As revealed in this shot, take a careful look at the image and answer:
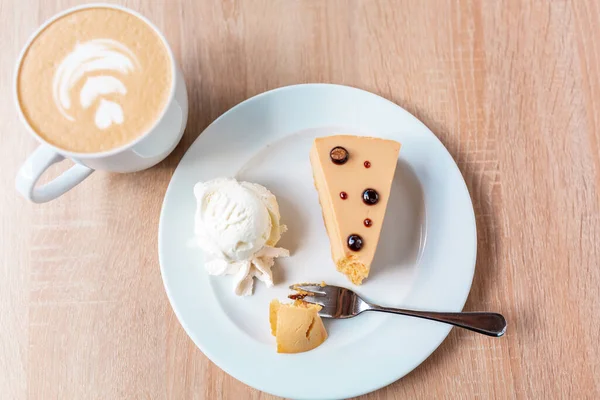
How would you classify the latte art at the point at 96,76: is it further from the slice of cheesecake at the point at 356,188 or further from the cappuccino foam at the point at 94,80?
the slice of cheesecake at the point at 356,188

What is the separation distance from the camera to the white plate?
3.65ft

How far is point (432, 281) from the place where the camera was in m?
1.16

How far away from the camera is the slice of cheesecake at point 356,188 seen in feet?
3.81

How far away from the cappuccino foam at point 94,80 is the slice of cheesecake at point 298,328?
473 millimetres

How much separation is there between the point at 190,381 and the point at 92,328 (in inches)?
9.9

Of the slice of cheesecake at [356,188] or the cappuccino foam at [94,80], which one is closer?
the cappuccino foam at [94,80]

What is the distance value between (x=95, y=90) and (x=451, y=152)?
0.80 meters

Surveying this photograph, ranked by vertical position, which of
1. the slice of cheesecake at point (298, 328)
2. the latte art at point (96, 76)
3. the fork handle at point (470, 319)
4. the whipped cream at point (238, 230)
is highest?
the latte art at point (96, 76)

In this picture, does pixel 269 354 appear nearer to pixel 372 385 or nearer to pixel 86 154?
pixel 372 385

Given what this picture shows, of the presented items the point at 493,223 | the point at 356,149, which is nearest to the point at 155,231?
the point at 356,149

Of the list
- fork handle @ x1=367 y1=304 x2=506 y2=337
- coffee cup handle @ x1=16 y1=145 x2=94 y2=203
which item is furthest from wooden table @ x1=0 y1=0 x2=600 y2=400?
coffee cup handle @ x1=16 y1=145 x2=94 y2=203

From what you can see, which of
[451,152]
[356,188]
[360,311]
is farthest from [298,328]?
[451,152]

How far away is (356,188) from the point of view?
1.18 m

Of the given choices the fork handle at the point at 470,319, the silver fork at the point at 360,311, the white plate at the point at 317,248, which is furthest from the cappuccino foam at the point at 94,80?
the fork handle at the point at 470,319
